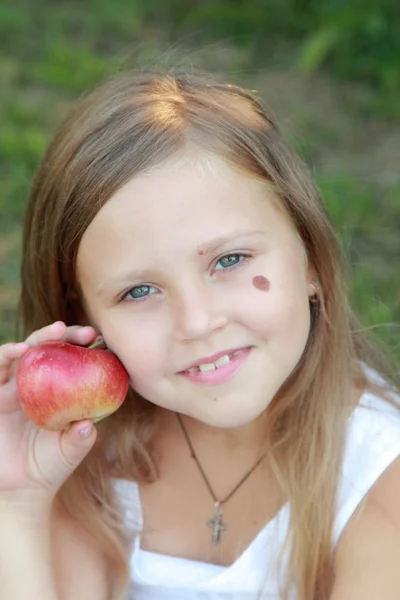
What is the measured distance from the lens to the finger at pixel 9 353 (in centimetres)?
192

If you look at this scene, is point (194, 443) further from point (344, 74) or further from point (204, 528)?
point (344, 74)

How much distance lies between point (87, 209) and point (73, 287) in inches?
10.7

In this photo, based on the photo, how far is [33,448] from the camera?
1.99m

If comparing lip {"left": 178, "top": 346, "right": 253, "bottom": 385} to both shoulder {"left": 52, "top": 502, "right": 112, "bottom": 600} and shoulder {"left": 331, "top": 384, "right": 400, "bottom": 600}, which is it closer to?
shoulder {"left": 331, "top": 384, "right": 400, "bottom": 600}

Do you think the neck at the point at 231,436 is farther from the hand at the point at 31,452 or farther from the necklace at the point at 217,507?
the hand at the point at 31,452

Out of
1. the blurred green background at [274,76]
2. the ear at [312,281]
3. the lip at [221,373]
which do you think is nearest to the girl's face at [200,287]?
the lip at [221,373]

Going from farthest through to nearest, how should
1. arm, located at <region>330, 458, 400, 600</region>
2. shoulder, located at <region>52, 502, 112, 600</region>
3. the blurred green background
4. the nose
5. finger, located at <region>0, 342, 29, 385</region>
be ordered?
the blurred green background → shoulder, located at <region>52, 502, 112, 600</region> → finger, located at <region>0, 342, 29, 385</region> → arm, located at <region>330, 458, 400, 600</region> → the nose

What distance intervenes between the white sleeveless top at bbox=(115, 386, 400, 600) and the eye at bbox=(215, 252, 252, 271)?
1.62 ft

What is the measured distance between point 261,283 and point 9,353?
0.57 meters

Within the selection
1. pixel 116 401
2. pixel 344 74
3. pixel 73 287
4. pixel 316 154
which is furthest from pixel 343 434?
pixel 344 74

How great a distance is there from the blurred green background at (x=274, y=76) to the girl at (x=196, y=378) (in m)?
0.94

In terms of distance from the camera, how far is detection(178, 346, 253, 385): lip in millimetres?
1763

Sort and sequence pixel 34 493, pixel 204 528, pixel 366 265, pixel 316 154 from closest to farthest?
pixel 34 493
pixel 204 528
pixel 366 265
pixel 316 154

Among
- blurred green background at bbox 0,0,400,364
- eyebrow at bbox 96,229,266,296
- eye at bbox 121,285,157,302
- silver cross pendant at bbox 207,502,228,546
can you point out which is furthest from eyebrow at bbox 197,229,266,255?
blurred green background at bbox 0,0,400,364
